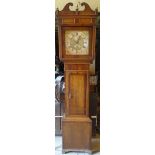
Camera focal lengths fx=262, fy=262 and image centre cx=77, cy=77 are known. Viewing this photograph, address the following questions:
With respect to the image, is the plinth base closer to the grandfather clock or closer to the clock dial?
the grandfather clock

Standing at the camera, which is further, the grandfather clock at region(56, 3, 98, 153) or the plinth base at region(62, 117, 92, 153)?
the plinth base at region(62, 117, 92, 153)

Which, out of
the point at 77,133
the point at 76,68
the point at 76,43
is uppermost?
the point at 76,43

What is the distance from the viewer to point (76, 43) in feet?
9.09

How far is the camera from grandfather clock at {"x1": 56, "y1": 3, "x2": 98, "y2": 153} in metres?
2.70

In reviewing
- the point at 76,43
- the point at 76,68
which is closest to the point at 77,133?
the point at 76,68

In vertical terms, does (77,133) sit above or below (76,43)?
below

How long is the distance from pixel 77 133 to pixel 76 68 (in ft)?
2.32

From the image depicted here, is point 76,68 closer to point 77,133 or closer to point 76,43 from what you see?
point 76,43

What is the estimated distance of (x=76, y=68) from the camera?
111 inches

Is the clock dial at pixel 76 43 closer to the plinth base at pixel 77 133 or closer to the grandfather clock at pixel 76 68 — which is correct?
the grandfather clock at pixel 76 68

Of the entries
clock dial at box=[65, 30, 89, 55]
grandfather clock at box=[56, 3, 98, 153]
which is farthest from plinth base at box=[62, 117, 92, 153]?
clock dial at box=[65, 30, 89, 55]
